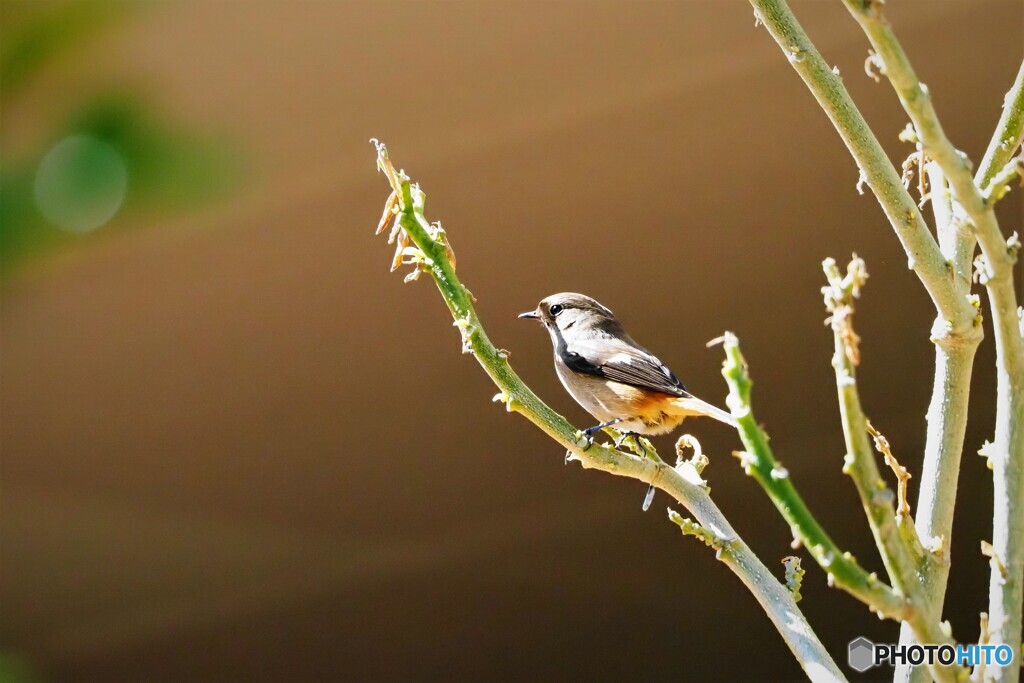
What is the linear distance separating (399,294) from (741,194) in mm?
1585

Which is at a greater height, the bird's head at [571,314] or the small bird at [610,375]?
the bird's head at [571,314]

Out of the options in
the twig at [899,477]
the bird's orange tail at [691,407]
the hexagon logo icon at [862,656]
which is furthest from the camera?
the bird's orange tail at [691,407]

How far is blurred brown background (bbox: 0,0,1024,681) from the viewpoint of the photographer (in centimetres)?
400

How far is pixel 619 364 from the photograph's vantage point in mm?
2729

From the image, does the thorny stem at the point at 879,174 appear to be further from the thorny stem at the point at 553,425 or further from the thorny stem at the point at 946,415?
the thorny stem at the point at 553,425

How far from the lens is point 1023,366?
4.67 feet

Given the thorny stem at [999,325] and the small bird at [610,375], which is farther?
the small bird at [610,375]

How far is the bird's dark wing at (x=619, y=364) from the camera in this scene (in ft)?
8.61

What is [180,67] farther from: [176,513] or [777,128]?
[176,513]

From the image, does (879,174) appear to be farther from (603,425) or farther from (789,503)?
(603,425)

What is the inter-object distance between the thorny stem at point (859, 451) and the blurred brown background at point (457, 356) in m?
2.85
